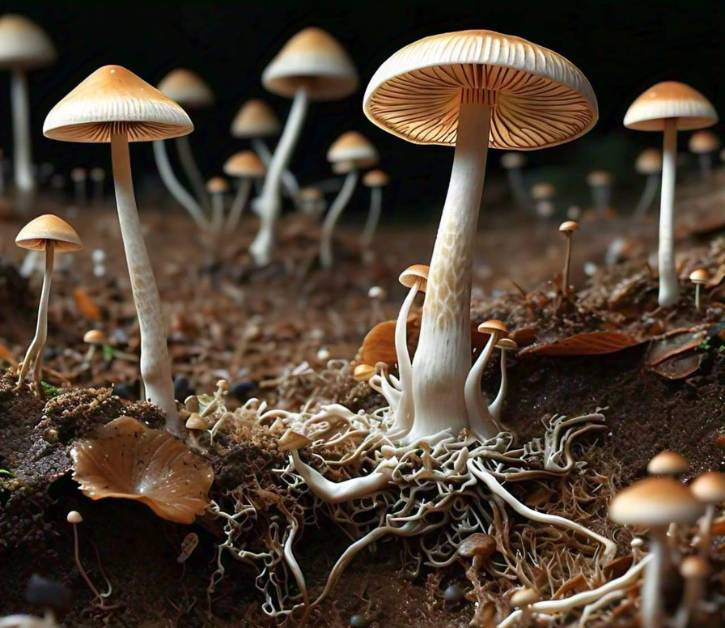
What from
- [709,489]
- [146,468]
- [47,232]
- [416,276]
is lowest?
[146,468]

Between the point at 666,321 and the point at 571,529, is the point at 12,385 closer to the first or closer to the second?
the point at 571,529

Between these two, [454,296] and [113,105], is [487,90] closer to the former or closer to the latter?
[454,296]

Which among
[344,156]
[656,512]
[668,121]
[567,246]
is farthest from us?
[344,156]

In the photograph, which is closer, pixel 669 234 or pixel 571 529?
pixel 571 529

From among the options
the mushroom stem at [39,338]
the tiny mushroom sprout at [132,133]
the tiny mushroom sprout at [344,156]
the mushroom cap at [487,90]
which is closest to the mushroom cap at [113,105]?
the tiny mushroom sprout at [132,133]

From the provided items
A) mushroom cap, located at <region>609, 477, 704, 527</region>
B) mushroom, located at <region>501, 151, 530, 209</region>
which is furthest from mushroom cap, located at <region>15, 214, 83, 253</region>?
mushroom, located at <region>501, 151, 530, 209</region>

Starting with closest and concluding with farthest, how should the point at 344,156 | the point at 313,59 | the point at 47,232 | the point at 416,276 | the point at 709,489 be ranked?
1. the point at 709,489
2. the point at 47,232
3. the point at 416,276
4. the point at 313,59
5. the point at 344,156

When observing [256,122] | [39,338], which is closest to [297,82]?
[256,122]

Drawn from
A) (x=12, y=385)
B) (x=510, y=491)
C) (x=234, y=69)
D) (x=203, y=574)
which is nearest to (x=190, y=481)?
(x=203, y=574)
